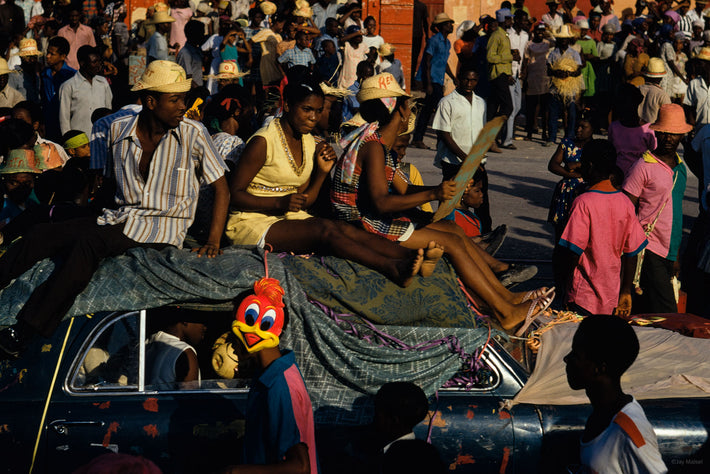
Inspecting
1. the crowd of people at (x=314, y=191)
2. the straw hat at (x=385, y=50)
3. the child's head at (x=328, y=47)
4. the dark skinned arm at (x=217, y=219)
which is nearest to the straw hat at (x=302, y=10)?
the child's head at (x=328, y=47)

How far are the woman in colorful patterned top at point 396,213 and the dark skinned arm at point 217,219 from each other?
2.26 ft

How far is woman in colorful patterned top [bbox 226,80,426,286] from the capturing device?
15.6 ft

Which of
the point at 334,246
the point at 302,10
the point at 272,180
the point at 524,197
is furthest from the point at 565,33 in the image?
the point at 334,246

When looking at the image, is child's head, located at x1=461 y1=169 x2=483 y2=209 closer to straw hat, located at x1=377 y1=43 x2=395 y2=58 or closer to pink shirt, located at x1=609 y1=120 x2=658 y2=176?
pink shirt, located at x1=609 y1=120 x2=658 y2=176

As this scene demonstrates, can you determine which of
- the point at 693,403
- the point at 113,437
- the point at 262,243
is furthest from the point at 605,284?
the point at 113,437

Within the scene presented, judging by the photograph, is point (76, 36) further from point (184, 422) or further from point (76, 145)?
point (184, 422)

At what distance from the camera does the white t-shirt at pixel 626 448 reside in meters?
2.80

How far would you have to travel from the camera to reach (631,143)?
26.8ft

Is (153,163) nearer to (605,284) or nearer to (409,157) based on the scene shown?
(605,284)

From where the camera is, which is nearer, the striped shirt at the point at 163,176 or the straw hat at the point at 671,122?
the striped shirt at the point at 163,176

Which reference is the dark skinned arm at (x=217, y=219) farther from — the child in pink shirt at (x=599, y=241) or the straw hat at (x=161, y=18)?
the straw hat at (x=161, y=18)

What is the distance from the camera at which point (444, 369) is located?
13.8 ft

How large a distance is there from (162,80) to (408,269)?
67.5 inches

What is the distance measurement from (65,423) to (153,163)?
5.05 feet
